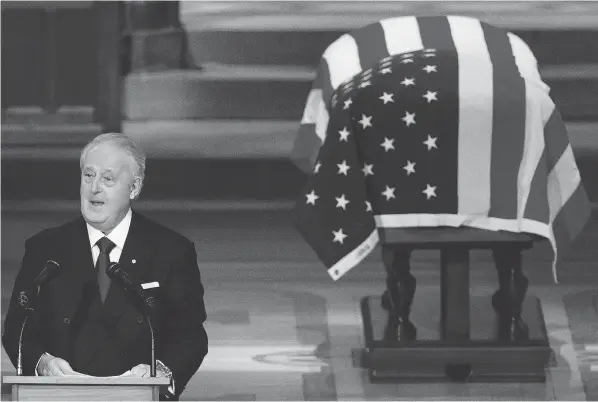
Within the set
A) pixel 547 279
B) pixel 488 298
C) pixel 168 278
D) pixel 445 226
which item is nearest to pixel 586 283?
pixel 547 279

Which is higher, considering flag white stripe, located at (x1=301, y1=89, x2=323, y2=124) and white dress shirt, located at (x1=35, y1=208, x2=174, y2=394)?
white dress shirt, located at (x1=35, y1=208, x2=174, y2=394)

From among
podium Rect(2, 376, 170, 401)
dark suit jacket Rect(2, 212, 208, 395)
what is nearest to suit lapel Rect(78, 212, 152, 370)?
dark suit jacket Rect(2, 212, 208, 395)

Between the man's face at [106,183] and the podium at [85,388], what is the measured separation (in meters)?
0.48

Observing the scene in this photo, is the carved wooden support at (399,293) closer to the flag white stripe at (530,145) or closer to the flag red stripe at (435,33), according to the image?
the flag white stripe at (530,145)

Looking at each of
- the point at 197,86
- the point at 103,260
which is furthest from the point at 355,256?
the point at 197,86

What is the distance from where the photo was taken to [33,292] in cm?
322

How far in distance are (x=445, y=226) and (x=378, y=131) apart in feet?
1.20

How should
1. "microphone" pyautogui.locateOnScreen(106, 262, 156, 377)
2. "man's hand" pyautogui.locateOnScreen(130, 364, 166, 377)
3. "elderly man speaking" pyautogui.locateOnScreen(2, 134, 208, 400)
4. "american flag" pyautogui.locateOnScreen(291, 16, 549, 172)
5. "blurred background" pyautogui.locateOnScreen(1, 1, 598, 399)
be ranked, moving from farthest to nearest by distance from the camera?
"blurred background" pyautogui.locateOnScreen(1, 1, 598, 399) < "american flag" pyautogui.locateOnScreen(291, 16, 549, 172) < "elderly man speaking" pyautogui.locateOnScreen(2, 134, 208, 400) < "man's hand" pyautogui.locateOnScreen(130, 364, 166, 377) < "microphone" pyautogui.locateOnScreen(106, 262, 156, 377)

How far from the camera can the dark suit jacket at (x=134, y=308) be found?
3436 mm

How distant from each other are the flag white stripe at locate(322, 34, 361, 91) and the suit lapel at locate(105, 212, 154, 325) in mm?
1715

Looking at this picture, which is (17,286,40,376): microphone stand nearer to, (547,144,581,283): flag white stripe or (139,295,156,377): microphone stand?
(139,295,156,377): microphone stand

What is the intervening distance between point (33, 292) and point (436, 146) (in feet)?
6.50

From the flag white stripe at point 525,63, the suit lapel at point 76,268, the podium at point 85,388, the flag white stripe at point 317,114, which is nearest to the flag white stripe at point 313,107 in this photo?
the flag white stripe at point 317,114

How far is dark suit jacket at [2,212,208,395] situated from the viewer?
3.44 m
